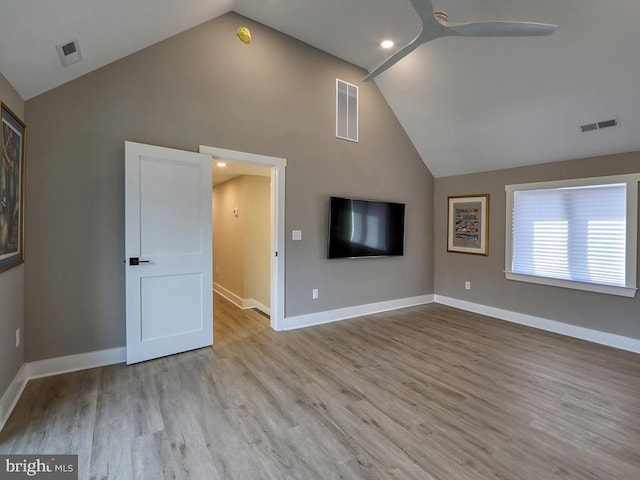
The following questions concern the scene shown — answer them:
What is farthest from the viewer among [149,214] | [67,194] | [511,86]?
[511,86]

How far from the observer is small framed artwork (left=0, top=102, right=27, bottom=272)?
2.01m

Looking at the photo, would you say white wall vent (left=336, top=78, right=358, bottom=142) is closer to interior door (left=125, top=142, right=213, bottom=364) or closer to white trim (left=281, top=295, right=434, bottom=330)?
interior door (left=125, top=142, right=213, bottom=364)

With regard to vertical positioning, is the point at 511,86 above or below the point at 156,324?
above

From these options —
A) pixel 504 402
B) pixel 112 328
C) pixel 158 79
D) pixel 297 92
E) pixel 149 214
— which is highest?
pixel 297 92

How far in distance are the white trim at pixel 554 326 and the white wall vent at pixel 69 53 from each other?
5669 mm

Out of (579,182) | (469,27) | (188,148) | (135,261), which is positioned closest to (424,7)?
(469,27)

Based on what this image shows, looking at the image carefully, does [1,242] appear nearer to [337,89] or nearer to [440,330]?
[337,89]

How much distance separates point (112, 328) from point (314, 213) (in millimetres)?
2553

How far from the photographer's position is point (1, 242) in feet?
6.61

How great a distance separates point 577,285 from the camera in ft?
12.5

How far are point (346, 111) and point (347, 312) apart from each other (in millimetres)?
2916

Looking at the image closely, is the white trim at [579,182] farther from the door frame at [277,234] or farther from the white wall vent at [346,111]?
the door frame at [277,234]

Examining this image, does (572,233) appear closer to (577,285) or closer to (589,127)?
(577,285)

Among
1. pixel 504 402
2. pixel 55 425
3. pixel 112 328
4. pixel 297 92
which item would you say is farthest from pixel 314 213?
pixel 55 425
